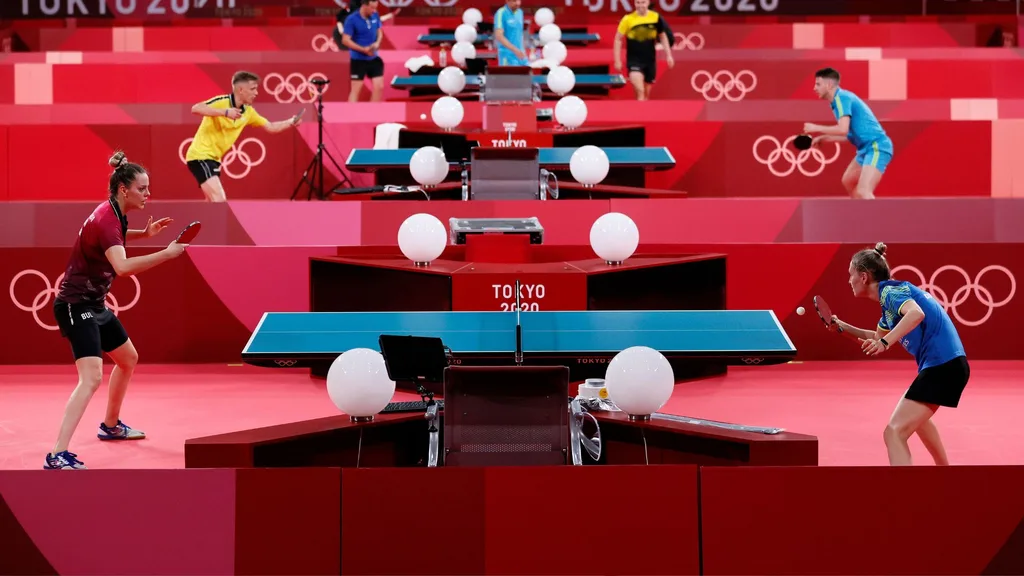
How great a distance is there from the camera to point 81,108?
41.2 ft

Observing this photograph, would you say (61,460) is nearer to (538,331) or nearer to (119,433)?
(119,433)

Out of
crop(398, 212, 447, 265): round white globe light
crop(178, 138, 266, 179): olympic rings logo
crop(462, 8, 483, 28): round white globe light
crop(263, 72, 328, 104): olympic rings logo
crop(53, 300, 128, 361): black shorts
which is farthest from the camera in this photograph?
crop(462, 8, 483, 28): round white globe light

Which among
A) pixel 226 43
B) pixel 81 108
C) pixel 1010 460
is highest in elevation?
pixel 226 43

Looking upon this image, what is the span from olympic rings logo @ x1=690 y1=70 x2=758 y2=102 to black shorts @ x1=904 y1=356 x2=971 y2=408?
387 inches

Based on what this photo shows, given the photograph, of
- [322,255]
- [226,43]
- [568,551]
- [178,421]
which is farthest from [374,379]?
[226,43]

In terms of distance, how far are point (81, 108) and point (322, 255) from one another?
223 inches

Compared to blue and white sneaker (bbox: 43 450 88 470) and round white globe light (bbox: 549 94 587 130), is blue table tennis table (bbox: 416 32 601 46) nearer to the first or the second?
round white globe light (bbox: 549 94 587 130)

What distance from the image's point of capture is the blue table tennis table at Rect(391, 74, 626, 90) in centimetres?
1349

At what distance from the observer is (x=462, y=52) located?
14.8 meters

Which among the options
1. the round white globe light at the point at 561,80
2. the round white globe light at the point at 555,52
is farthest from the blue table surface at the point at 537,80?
the round white globe light at the point at 561,80

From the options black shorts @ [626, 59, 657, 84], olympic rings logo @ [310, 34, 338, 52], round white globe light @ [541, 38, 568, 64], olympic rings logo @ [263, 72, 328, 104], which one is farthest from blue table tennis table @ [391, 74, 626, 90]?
olympic rings logo @ [310, 34, 338, 52]

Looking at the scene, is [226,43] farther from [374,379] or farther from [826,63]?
[374,379]

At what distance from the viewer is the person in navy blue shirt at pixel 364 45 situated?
1357 cm

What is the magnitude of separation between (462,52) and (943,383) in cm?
1073
